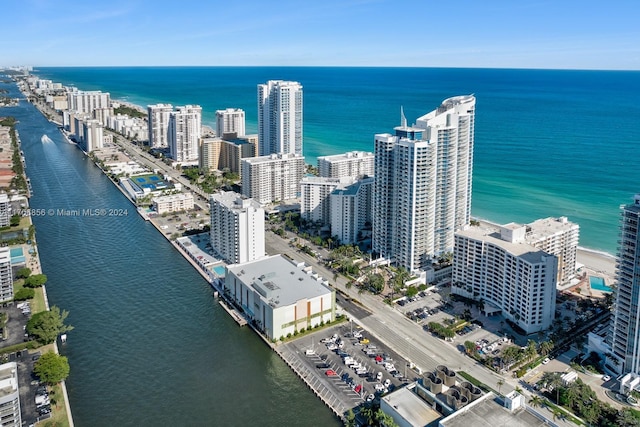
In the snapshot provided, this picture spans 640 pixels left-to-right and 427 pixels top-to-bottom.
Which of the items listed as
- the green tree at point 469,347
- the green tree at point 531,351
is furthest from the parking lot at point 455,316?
the green tree at point 531,351

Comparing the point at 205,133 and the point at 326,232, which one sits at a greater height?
the point at 205,133

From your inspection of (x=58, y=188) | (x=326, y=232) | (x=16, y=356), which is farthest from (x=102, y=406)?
(x=58, y=188)

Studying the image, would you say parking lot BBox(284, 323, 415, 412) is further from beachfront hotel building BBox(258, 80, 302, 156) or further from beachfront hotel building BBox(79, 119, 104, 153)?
beachfront hotel building BBox(79, 119, 104, 153)

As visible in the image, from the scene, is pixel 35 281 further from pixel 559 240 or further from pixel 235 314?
pixel 559 240

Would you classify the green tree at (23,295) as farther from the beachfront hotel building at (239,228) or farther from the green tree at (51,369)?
the beachfront hotel building at (239,228)

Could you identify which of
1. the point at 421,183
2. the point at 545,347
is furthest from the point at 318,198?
the point at 545,347

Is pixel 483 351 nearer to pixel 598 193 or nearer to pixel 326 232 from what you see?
pixel 326 232
